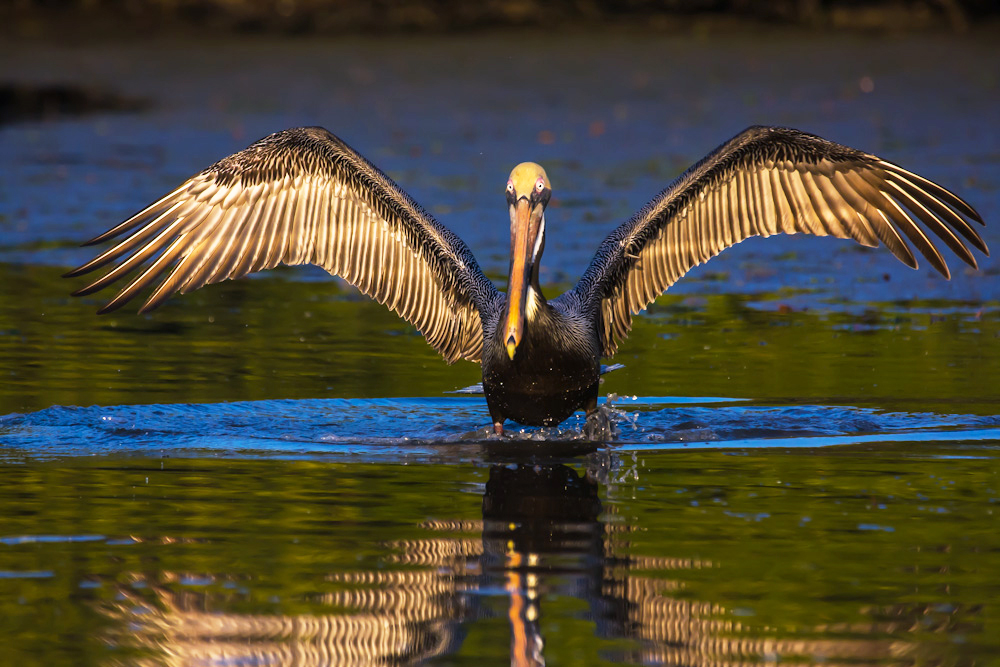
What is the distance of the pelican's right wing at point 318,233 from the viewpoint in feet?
29.8

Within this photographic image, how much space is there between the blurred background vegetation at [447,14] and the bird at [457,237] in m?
15.8

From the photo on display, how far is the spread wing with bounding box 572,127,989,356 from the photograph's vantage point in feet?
29.7

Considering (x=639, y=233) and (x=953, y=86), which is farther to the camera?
(x=953, y=86)

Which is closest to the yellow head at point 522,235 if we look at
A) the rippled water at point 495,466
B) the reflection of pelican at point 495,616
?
the rippled water at point 495,466

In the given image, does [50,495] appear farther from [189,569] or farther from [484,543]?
[484,543]

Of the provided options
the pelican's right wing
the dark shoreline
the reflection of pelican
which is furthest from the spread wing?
the dark shoreline

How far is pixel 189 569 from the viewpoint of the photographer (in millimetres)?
5664

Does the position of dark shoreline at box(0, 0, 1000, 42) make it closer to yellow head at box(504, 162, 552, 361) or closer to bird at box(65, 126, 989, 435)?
bird at box(65, 126, 989, 435)

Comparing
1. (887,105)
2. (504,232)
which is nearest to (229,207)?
(504,232)

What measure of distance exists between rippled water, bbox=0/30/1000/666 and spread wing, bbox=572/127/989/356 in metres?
0.66

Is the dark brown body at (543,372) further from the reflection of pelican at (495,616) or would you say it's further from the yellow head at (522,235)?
the reflection of pelican at (495,616)

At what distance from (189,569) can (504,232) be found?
9.24 m

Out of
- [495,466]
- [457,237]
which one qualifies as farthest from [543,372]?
[457,237]

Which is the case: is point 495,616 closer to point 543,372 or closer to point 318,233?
point 543,372
